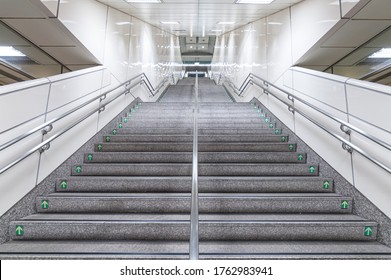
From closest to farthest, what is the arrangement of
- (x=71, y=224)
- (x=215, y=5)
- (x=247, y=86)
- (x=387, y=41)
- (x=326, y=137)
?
1. (x=71, y=224)
2. (x=326, y=137)
3. (x=387, y=41)
4. (x=215, y=5)
5. (x=247, y=86)

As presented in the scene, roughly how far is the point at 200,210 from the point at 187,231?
1.09ft

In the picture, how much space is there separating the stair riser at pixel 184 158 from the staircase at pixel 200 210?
1cm

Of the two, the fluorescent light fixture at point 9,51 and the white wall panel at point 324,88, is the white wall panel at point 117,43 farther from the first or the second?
the white wall panel at point 324,88

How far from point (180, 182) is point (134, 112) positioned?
2866 millimetres

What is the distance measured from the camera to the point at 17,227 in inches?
76.4

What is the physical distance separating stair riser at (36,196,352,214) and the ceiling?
3.51m

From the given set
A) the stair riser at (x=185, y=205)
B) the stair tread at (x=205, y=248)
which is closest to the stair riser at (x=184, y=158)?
the stair riser at (x=185, y=205)

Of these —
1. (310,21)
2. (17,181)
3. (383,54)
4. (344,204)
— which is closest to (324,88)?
(310,21)

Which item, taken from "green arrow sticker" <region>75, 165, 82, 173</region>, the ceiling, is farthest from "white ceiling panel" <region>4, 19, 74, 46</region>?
"green arrow sticker" <region>75, 165, 82, 173</region>

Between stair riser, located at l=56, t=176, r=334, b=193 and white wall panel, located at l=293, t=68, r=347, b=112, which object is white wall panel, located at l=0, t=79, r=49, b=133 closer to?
stair riser, located at l=56, t=176, r=334, b=193

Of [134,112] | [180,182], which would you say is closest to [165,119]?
[134,112]

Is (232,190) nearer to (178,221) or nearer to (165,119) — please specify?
(178,221)

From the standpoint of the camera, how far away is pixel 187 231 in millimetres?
1904

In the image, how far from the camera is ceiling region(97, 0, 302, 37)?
495cm
